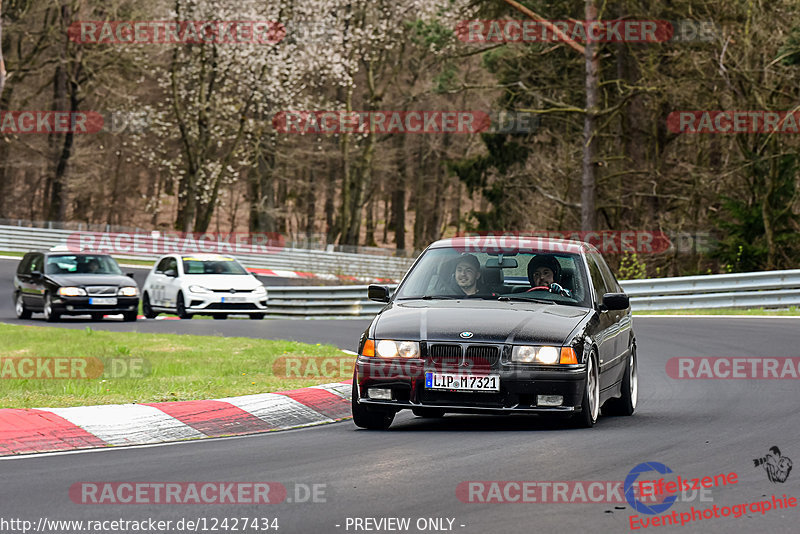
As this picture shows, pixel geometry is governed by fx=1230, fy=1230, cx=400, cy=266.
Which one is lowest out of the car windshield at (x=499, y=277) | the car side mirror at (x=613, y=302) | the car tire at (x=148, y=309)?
the car tire at (x=148, y=309)

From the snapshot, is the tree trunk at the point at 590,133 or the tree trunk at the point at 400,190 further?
the tree trunk at the point at 400,190

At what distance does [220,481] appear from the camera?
24.1 feet

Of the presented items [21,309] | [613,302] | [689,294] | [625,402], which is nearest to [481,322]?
[613,302]

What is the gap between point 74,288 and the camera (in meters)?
26.9

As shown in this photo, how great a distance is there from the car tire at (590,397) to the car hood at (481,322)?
348 mm

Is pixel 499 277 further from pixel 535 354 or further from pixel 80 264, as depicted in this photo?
pixel 80 264

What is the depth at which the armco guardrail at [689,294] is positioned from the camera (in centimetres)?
2491

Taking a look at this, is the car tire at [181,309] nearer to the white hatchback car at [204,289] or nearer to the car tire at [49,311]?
the white hatchback car at [204,289]

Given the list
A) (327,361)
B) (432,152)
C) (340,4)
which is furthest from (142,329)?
(432,152)

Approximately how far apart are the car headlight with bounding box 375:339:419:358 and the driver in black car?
68.6 inches

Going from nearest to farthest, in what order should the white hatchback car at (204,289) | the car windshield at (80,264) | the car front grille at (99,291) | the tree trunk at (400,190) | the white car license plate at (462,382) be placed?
the white car license plate at (462,382) < the car front grille at (99,291) < the car windshield at (80,264) < the white hatchback car at (204,289) < the tree trunk at (400,190)

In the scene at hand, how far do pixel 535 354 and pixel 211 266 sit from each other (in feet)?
68.3

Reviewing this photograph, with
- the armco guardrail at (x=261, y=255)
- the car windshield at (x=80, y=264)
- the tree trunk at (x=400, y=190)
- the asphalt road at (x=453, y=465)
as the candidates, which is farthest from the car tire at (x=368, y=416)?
the tree trunk at (x=400, y=190)

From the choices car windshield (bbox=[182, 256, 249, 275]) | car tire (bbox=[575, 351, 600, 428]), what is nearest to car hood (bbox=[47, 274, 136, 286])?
car windshield (bbox=[182, 256, 249, 275])
